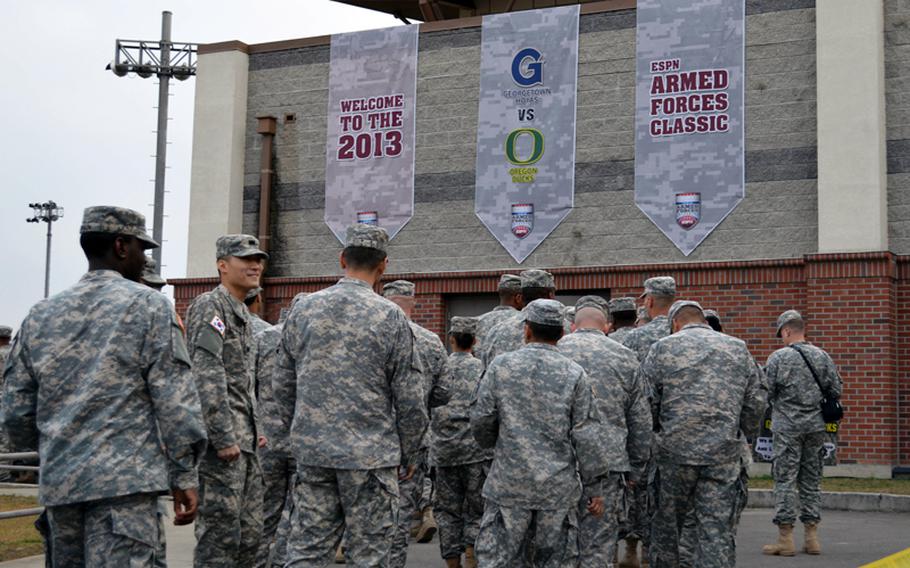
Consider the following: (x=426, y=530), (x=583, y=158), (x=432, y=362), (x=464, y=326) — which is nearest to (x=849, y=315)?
(x=583, y=158)

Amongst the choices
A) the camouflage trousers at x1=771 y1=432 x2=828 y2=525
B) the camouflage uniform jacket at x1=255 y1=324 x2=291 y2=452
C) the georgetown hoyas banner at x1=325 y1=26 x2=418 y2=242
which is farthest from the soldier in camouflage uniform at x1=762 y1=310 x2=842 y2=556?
the georgetown hoyas banner at x1=325 y1=26 x2=418 y2=242

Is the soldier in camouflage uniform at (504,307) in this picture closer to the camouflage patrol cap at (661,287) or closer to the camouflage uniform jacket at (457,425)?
the camouflage uniform jacket at (457,425)

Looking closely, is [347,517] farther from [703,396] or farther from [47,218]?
[47,218]

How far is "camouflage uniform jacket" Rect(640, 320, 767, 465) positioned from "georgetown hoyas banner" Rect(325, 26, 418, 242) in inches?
458

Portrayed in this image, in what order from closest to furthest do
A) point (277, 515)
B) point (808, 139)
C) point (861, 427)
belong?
point (277, 515)
point (861, 427)
point (808, 139)

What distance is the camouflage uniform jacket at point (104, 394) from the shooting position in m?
4.82

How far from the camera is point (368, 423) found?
6.17m

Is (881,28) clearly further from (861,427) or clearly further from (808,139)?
(861,427)

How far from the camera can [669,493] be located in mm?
8203

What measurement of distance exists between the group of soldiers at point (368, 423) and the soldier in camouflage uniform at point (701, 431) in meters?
0.01

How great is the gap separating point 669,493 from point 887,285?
9043mm

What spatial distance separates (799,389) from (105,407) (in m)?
7.68

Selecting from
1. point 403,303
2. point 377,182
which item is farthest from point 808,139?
point 403,303

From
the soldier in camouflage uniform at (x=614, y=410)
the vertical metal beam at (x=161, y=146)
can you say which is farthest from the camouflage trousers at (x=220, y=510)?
the vertical metal beam at (x=161, y=146)
